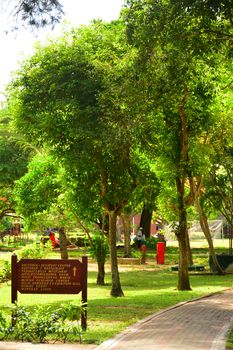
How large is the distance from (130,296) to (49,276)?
9.40 m

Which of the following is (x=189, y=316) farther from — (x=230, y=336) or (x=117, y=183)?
(x=117, y=183)

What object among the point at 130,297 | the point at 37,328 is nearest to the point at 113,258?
the point at 130,297

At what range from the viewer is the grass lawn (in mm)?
14923

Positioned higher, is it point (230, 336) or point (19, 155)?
point (19, 155)

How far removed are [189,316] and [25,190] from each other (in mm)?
20143

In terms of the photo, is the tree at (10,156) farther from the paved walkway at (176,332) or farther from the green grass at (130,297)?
the paved walkway at (176,332)

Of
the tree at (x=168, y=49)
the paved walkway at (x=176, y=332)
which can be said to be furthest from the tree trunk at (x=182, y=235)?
the paved walkway at (x=176, y=332)

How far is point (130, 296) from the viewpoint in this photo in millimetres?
22359

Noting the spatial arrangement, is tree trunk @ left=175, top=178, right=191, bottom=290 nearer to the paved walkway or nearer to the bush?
the paved walkway

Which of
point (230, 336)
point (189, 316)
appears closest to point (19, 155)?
point (189, 316)

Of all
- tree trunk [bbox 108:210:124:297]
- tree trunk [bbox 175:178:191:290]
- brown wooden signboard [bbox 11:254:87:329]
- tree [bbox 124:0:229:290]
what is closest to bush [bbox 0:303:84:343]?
brown wooden signboard [bbox 11:254:87:329]

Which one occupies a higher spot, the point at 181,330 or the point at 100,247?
the point at 100,247

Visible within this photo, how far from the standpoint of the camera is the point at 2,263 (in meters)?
29.2

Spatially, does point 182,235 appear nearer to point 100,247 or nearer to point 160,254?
point 100,247
